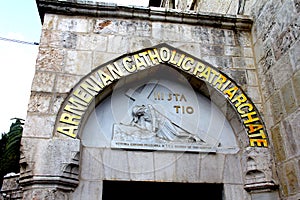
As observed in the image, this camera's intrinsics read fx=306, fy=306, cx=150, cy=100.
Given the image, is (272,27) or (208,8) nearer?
(272,27)

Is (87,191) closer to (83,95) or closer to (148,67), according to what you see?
(83,95)

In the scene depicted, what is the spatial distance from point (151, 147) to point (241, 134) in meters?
1.22

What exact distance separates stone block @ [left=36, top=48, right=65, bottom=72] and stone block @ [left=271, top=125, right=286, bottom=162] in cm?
283

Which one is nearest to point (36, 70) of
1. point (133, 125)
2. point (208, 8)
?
point (133, 125)

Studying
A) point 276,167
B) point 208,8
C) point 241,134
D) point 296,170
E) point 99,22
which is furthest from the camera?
point 208,8

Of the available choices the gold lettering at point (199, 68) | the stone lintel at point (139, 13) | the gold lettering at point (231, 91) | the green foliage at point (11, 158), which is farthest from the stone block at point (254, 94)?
the green foliage at point (11, 158)

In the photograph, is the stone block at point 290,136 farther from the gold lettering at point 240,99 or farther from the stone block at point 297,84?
the gold lettering at point 240,99

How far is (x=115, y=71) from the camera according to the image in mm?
4074

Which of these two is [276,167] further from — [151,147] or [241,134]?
[151,147]

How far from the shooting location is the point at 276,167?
3717mm

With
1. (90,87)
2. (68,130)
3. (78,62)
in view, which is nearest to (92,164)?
(68,130)

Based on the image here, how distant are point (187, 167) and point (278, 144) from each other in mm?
1146

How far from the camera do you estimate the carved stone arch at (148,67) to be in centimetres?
373

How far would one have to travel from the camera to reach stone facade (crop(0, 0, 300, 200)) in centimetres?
346
